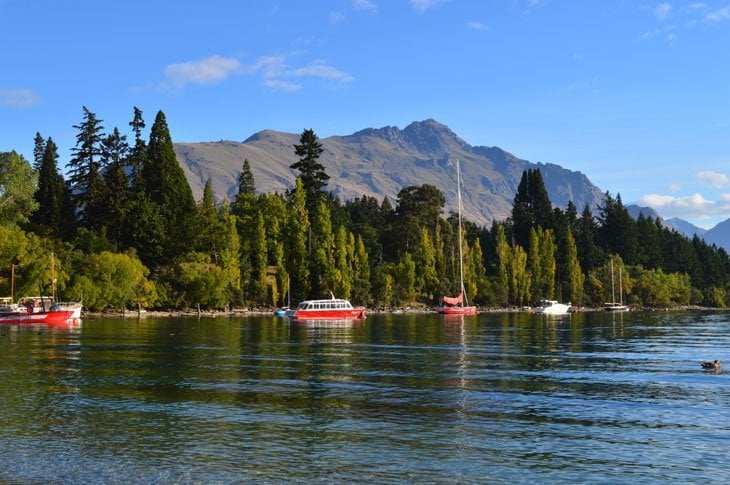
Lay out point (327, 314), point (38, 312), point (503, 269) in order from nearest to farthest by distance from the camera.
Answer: point (38, 312) < point (327, 314) < point (503, 269)

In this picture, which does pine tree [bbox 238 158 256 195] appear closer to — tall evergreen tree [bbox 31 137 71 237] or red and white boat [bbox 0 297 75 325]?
tall evergreen tree [bbox 31 137 71 237]

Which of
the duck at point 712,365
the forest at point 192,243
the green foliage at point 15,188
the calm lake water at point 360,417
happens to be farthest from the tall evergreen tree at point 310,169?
the duck at point 712,365

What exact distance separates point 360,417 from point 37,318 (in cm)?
7653

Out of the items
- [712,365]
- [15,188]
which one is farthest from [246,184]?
[712,365]

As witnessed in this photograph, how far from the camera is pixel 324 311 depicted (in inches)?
4235

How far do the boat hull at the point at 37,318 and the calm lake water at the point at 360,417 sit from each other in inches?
1699

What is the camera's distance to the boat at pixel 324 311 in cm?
10581

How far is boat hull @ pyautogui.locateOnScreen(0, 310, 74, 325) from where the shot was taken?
90.3 m

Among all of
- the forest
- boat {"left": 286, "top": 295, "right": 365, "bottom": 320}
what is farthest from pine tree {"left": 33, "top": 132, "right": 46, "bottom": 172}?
boat {"left": 286, "top": 295, "right": 365, "bottom": 320}

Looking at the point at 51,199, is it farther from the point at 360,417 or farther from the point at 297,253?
the point at 360,417

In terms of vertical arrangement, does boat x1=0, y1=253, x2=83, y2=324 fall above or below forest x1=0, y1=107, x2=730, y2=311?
below

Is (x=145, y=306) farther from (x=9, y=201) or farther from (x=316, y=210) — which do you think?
(x=316, y=210)

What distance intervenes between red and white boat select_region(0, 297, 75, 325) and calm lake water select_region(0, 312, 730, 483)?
142 feet

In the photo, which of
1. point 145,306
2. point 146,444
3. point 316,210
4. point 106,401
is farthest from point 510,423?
point 316,210
